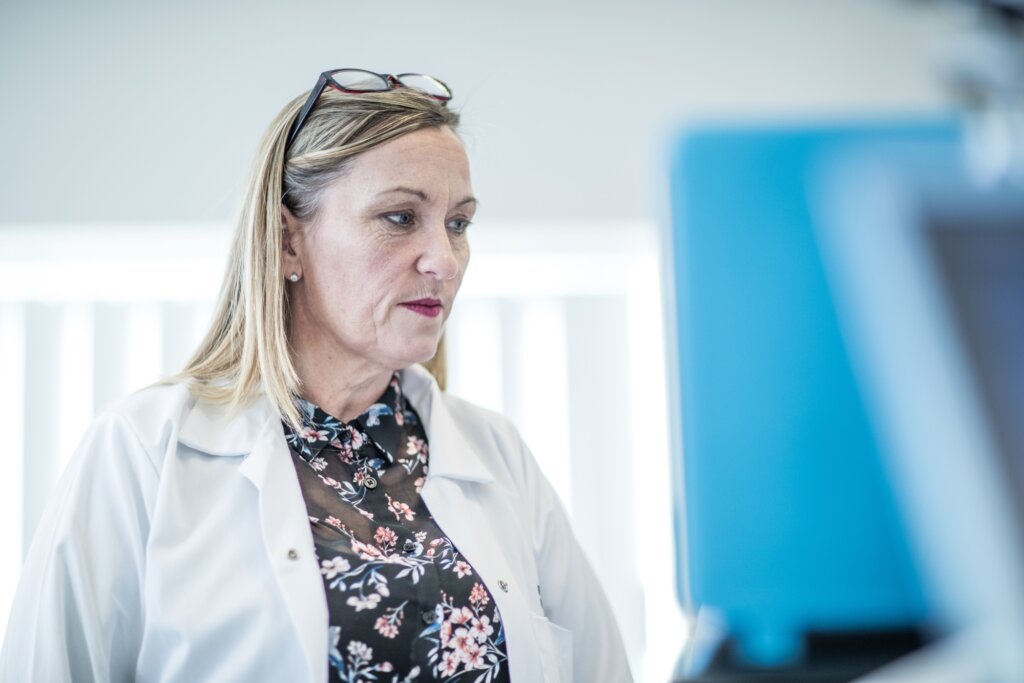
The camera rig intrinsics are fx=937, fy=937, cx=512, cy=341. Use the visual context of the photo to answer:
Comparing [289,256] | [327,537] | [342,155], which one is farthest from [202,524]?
[342,155]

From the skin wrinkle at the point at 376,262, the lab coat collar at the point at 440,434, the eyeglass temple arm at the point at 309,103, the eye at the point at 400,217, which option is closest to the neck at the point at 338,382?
the skin wrinkle at the point at 376,262

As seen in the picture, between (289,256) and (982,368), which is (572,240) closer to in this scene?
(289,256)

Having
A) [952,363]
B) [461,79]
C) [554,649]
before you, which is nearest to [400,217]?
[554,649]

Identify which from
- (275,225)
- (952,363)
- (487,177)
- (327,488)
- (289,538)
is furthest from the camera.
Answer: (487,177)

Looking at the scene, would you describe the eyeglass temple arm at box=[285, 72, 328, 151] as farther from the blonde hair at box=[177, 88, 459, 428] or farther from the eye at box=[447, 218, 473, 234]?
the eye at box=[447, 218, 473, 234]

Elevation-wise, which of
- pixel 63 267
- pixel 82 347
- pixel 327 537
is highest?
pixel 63 267

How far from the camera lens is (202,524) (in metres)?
1.19

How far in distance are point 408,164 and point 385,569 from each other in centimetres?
56

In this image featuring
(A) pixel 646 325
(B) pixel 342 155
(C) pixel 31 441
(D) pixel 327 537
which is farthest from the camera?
(A) pixel 646 325

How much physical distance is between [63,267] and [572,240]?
1265 mm

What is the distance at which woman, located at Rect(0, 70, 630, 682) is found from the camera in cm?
113

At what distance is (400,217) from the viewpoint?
4.33 feet

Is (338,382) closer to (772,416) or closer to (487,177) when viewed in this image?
(772,416)

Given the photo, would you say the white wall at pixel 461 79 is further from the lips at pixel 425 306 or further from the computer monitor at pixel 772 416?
the computer monitor at pixel 772 416
